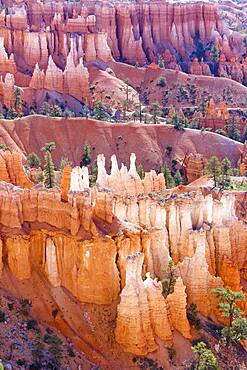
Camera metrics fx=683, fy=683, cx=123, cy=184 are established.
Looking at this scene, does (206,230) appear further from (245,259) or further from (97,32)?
(97,32)

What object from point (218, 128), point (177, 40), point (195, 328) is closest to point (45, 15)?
point (177, 40)

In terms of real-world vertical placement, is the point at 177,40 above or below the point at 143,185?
above

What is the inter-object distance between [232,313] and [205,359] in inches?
215

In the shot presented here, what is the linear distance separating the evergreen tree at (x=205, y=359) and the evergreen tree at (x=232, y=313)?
3.60 m

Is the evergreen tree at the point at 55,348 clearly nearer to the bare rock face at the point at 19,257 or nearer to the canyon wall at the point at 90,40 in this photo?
the bare rock face at the point at 19,257

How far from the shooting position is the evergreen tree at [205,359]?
3662 cm

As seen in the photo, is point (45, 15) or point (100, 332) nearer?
point (100, 332)

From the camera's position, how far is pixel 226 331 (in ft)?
134

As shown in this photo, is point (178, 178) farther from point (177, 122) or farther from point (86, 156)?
point (177, 122)

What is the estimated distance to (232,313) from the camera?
41406 millimetres

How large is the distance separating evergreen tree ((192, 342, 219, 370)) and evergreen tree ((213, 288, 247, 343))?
3.60m

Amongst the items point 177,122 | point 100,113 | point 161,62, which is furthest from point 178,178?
point 161,62

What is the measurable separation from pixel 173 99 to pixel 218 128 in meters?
14.7

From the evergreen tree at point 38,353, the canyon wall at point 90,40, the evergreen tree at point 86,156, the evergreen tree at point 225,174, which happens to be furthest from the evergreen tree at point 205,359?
the canyon wall at point 90,40
